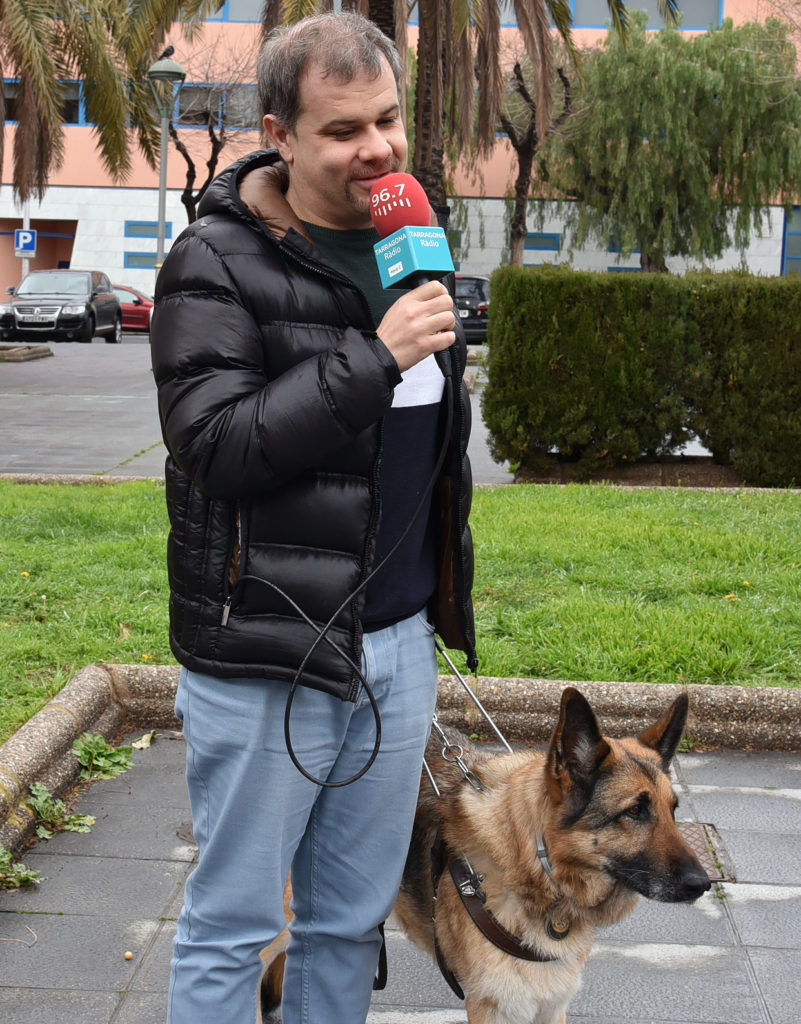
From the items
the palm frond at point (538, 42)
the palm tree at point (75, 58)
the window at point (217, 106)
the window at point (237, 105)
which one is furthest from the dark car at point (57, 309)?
the palm frond at point (538, 42)

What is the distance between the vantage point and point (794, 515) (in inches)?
317

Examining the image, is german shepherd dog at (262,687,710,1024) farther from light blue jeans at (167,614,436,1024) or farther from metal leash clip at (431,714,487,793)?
light blue jeans at (167,614,436,1024)

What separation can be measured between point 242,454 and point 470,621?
0.80 m

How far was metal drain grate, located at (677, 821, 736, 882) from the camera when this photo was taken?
145 inches

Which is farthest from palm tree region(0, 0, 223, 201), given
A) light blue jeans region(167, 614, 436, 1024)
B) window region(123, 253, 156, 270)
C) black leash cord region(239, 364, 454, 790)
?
window region(123, 253, 156, 270)

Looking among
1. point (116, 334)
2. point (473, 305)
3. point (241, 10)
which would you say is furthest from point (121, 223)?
point (473, 305)

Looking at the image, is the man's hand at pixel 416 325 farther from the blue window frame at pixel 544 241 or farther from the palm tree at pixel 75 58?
the blue window frame at pixel 544 241

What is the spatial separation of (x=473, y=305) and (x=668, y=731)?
86.6 ft

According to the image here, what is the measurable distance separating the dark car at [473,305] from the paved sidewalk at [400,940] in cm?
2339

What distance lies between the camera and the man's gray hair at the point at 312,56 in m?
2.03

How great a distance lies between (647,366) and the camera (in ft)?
32.5

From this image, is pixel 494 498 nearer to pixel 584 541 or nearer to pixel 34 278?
pixel 584 541

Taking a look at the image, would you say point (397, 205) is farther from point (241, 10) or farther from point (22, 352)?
point (241, 10)

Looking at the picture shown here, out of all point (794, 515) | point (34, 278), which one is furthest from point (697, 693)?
point (34, 278)
